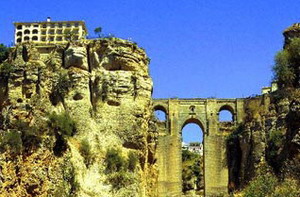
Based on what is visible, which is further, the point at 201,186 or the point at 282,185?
the point at 201,186

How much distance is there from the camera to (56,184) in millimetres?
38969

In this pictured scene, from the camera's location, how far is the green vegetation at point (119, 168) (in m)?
41.8

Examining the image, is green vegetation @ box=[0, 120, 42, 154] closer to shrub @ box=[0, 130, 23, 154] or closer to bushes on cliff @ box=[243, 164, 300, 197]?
shrub @ box=[0, 130, 23, 154]

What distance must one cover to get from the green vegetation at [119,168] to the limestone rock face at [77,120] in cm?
7

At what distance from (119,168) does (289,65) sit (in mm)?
19106

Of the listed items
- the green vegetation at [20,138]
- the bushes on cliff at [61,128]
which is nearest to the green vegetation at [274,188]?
the bushes on cliff at [61,128]

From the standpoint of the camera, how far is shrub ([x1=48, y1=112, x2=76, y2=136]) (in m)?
41.2

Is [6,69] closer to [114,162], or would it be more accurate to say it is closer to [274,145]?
[114,162]

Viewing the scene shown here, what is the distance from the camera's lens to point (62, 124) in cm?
4194

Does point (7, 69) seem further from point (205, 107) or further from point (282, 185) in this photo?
point (205, 107)

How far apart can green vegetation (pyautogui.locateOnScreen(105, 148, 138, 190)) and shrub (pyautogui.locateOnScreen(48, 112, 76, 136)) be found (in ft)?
9.31

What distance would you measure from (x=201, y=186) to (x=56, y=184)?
43308 millimetres

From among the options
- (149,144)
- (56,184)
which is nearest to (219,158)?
(149,144)

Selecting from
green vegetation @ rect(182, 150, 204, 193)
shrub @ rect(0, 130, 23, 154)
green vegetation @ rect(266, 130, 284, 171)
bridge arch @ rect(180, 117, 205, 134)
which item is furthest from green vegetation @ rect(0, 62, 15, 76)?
green vegetation @ rect(182, 150, 204, 193)
